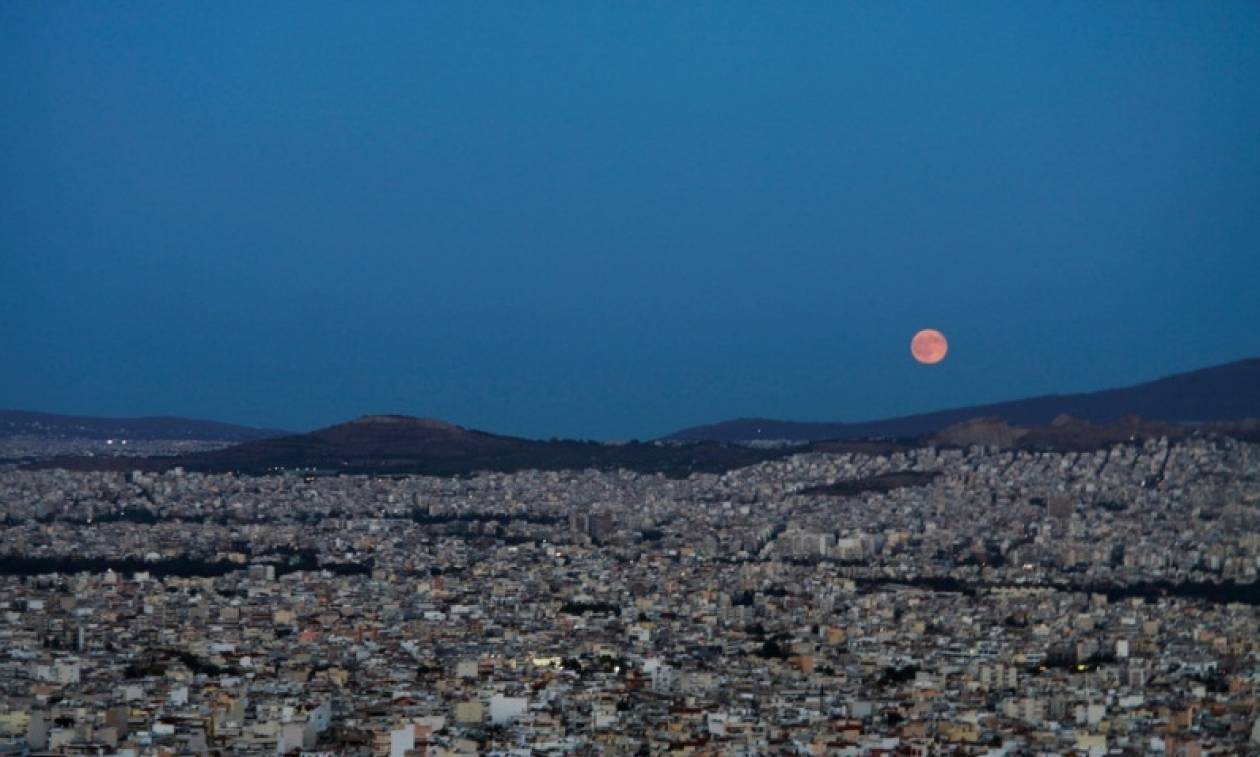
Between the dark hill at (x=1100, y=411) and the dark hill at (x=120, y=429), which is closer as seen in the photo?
the dark hill at (x=1100, y=411)

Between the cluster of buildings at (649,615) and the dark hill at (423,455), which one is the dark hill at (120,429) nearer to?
the dark hill at (423,455)

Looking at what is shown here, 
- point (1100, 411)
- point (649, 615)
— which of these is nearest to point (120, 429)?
point (1100, 411)

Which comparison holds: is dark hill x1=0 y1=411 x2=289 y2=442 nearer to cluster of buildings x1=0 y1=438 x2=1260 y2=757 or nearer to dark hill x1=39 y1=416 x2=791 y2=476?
dark hill x1=39 y1=416 x2=791 y2=476

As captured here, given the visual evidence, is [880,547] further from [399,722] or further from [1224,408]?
[1224,408]

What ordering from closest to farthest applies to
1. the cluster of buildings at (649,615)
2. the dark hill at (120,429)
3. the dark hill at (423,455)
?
the cluster of buildings at (649,615) → the dark hill at (423,455) → the dark hill at (120,429)

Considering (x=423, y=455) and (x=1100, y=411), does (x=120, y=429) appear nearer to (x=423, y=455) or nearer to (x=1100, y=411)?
(x=423, y=455)

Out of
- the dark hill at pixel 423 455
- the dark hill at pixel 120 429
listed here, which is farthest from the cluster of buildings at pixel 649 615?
the dark hill at pixel 120 429

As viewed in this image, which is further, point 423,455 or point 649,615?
point 423,455
